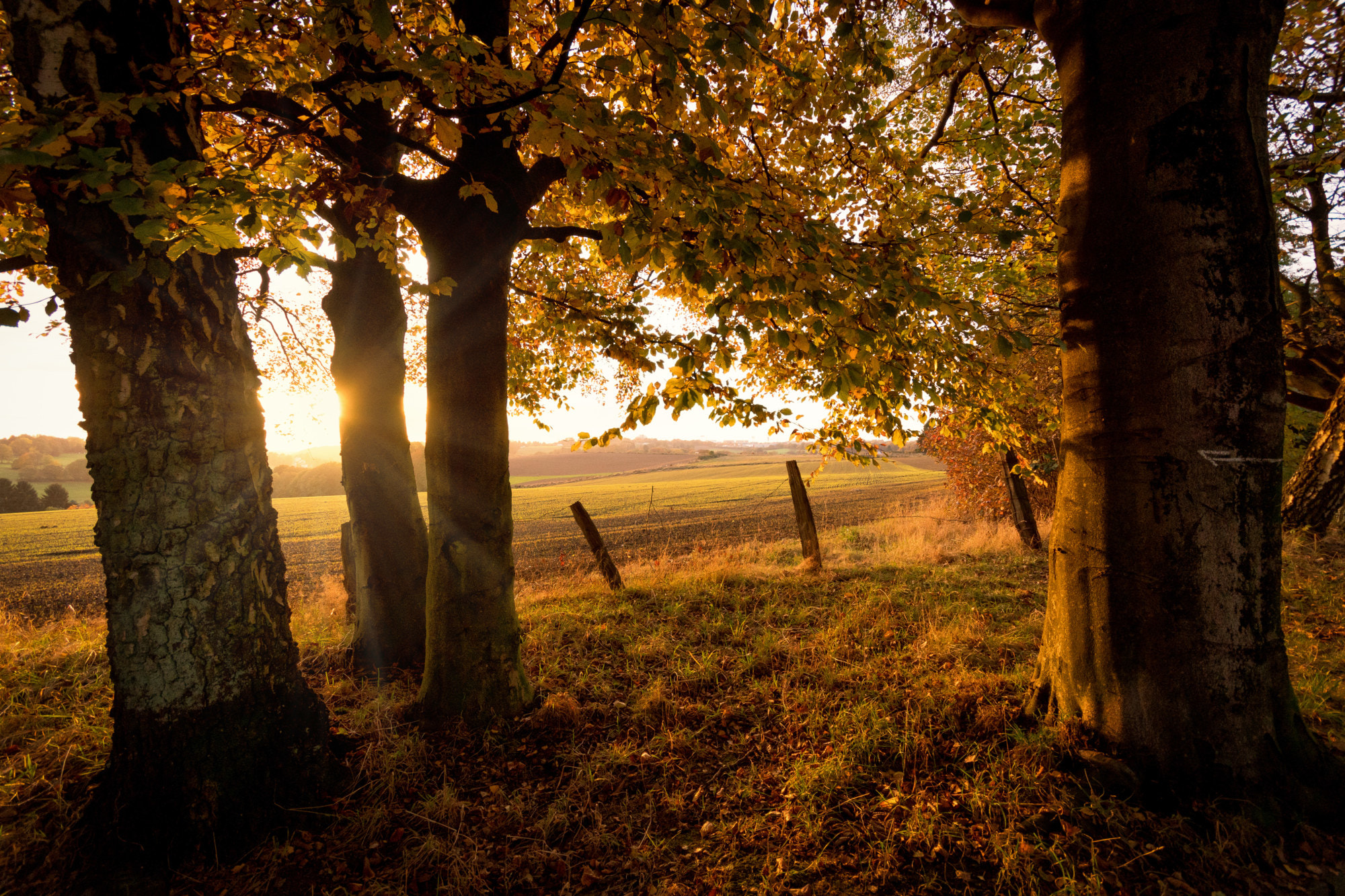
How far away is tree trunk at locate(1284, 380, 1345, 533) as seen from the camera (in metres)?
6.36

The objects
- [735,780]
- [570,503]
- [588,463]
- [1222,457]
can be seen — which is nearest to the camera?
[1222,457]

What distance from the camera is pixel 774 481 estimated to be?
142 ft

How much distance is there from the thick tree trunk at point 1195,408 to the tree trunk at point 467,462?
360 cm

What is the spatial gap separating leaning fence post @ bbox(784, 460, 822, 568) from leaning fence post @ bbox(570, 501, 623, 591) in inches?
115

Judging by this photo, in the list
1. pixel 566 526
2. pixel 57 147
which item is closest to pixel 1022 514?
pixel 57 147

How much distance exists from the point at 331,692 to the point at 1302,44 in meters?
11.1

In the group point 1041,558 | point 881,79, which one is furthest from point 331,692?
point 1041,558

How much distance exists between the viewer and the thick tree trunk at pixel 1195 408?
237cm

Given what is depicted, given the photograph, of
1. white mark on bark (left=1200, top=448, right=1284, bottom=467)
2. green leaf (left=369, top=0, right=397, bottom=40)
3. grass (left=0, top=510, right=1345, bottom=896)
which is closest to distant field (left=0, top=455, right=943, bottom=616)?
grass (left=0, top=510, right=1345, bottom=896)

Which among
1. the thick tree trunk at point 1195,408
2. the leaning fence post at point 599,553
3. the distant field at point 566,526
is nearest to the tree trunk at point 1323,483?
the distant field at point 566,526

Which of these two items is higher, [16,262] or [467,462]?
[16,262]

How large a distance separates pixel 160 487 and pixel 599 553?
5.89 m

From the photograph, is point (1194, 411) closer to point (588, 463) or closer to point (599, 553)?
point (599, 553)

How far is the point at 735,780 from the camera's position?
3.08m
